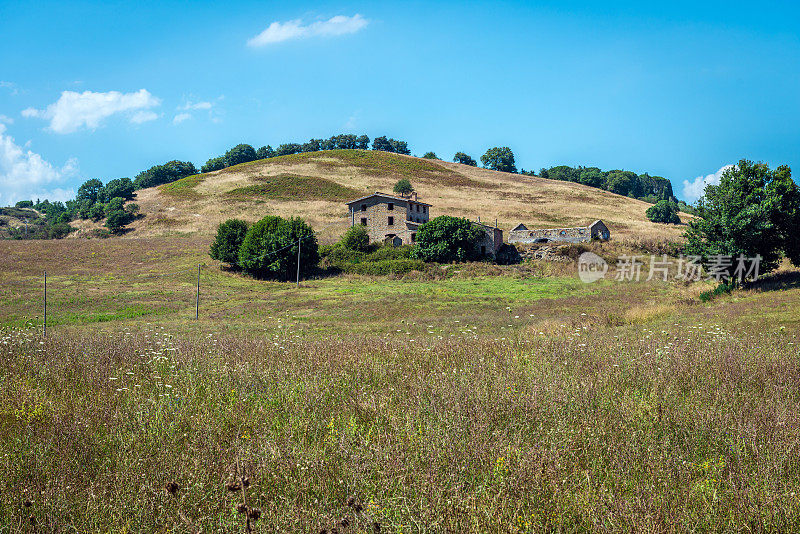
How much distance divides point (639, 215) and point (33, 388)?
89138 mm

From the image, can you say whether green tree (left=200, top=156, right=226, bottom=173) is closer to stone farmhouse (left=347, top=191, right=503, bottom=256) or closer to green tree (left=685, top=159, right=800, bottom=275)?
stone farmhouse (left=347, top=191, right=503, bottom=256)

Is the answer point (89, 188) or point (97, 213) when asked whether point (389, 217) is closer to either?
point (97, 213)

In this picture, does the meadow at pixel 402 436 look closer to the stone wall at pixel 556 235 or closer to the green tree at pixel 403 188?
the stone wall at pixel 556 235

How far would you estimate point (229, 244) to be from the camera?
163 feet

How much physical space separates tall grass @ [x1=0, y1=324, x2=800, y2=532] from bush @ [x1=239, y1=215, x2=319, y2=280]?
131 feet

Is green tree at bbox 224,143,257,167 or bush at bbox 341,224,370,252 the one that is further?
green tree at bbox 224,143,257,167

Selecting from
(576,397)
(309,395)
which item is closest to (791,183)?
(576,397)

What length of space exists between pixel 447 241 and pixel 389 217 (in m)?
13.4

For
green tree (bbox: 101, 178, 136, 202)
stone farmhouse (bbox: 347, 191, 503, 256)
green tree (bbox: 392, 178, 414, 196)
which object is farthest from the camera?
green tree (bbox: 101, 178, 136, 202)

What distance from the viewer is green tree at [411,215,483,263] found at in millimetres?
50219

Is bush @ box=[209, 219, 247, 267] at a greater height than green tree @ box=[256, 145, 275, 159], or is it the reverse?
green tree @ box=[256, 145, 275, 159]

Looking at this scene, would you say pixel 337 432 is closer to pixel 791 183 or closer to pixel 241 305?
pixel 241 305

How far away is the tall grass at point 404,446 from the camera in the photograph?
321 centimetres

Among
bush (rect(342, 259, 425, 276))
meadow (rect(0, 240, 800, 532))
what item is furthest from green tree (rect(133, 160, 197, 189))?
meadow (rect(0, 240, 800, 532))
